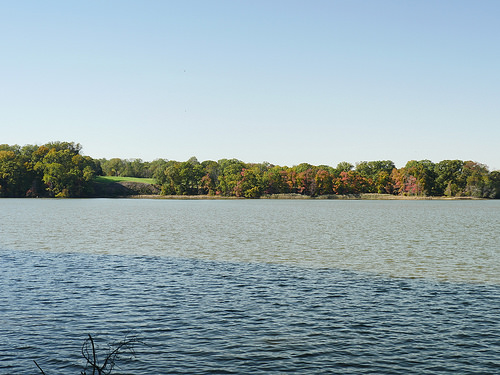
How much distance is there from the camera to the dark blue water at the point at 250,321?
15.4 metres

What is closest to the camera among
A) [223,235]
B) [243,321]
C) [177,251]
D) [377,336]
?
[377,336]

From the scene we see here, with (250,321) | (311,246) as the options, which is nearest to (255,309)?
(250,321)

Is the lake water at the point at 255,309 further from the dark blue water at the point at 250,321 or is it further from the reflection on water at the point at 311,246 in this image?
the reflection on water at the point at 311,246

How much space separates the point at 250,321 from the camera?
19.9 metres

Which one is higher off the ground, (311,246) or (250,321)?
(311,246)

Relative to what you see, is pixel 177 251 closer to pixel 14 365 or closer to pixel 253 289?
pixel 253 289

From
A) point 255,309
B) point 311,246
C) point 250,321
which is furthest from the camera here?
point 311,246

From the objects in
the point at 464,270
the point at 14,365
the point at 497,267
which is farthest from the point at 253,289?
the point at 497,267

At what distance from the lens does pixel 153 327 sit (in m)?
19.0

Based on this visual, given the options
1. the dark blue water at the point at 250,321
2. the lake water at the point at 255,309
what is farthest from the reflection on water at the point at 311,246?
the dark blue water at the point at 250,321

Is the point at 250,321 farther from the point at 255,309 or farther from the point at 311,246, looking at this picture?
the point at 311,246

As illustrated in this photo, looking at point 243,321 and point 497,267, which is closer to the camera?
point 243,321

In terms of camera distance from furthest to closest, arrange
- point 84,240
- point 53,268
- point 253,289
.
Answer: point 84,240
point 53,268
point 253,289

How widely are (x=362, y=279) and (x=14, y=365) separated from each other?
1986 cm
